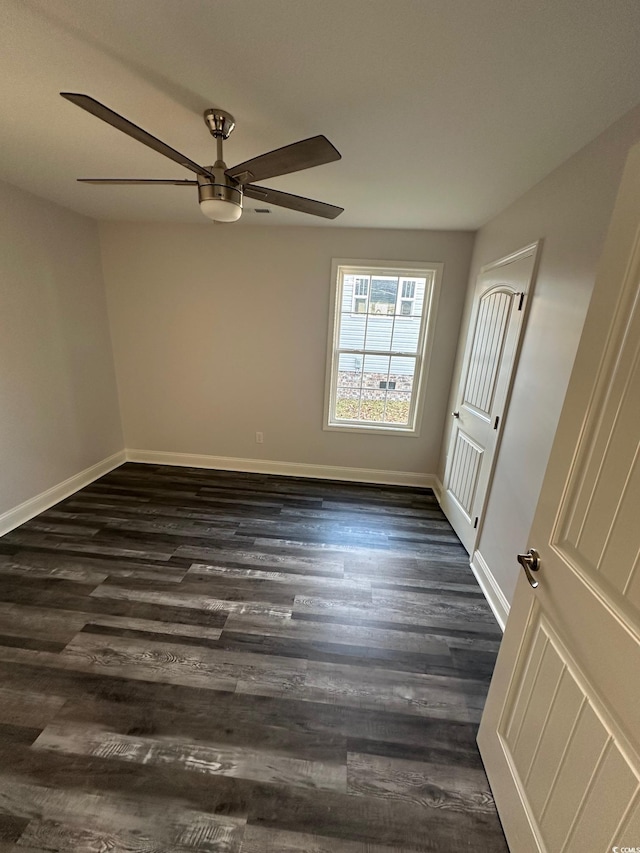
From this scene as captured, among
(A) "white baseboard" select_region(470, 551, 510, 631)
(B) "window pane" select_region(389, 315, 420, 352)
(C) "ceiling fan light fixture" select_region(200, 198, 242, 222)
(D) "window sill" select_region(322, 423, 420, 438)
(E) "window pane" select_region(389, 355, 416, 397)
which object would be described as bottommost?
(A) "white baseboard" select_region(470, 551, 510, 631)

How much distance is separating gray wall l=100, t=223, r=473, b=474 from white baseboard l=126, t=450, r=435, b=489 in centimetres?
7

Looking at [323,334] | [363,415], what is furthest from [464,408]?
[323,334]

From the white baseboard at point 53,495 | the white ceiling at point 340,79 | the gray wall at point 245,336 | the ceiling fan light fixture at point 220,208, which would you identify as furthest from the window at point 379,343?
the white baseboard at point 53,495

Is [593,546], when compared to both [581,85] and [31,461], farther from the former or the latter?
[31,461]

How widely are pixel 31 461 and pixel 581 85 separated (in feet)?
12.8

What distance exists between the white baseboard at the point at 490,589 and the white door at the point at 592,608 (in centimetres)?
96

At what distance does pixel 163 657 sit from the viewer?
66.6 inches

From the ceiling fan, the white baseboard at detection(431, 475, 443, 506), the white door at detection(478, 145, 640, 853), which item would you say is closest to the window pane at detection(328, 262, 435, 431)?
the white baseboard at detection(431, 475, 443, 506)

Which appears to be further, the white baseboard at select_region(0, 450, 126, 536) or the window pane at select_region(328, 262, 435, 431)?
the window pane at select_region(328, 262, 435, 431)

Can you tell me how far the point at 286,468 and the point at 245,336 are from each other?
148 cm

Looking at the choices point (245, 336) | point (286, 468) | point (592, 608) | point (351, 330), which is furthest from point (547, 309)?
point (286, 468)

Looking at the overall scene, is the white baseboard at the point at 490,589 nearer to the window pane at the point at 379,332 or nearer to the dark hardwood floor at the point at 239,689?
the dark hardwood floor at the point at 239,689

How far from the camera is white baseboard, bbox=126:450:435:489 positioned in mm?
3631

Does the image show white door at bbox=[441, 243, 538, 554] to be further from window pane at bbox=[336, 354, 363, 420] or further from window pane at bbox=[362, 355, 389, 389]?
window pane at bbox=[336, 354, 363, 420]
